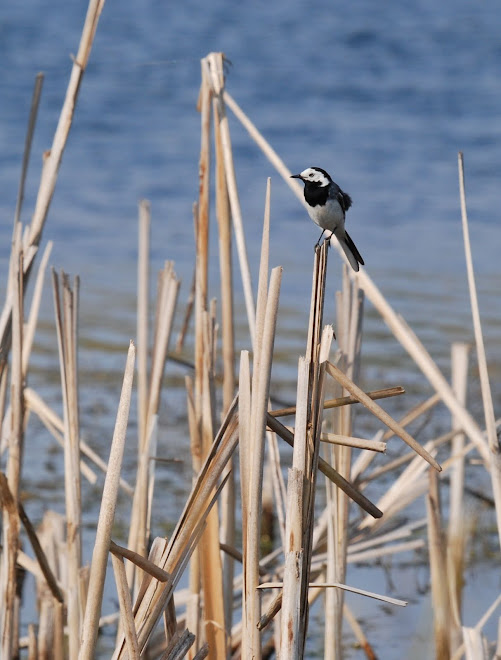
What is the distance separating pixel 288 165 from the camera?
31.9 feet

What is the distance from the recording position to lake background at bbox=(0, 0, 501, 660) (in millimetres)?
5832

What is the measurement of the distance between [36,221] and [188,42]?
1313cm

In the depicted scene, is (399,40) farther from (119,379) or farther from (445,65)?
(119,379)

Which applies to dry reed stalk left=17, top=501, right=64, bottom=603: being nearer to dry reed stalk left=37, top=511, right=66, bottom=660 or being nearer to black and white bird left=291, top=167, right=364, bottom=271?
dry reed stalk left=37, top=511, right=66, bottom=660

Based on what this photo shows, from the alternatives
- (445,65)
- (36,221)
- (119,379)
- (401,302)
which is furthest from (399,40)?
(36,221)

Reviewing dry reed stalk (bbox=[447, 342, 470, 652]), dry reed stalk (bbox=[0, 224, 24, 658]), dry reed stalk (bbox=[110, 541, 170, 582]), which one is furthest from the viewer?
dry reed stalk (bbox=[447, 342, 470, 652])

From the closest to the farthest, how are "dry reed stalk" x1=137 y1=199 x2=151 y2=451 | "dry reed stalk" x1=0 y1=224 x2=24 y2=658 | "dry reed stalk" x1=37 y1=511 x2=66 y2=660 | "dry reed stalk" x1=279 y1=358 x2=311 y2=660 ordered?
"dry reed stalk" x1=279 y1=358 x2=311 y2=660, "dry reed stalk" x1=0 y1=224 x2=24 y2=658, "dry reed stalk" x1=37 y1=511 x2=66 y2=660, "dry reed stalk" x1=137 y1=199 x2=151 y2=451

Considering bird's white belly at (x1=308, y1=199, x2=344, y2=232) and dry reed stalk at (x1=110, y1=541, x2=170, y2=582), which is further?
bird's white belly at (x1=308, y1=199, x2=344, y2=232)

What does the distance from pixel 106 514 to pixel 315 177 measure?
132 cm

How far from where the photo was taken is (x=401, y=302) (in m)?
7.60

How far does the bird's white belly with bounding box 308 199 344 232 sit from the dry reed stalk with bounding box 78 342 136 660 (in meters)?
1.04

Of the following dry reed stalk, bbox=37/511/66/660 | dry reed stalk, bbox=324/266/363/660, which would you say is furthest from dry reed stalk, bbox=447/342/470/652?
dry reed stalk, bbox=37/511/66/660

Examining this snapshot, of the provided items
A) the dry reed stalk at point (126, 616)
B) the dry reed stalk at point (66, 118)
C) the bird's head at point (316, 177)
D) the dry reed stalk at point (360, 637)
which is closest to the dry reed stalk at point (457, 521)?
the dry reed stalk at point (360, 637)

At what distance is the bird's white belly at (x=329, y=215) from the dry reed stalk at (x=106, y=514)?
3.42ft
